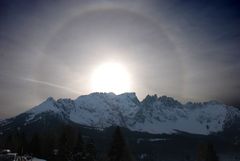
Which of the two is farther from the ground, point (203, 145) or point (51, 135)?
point (51, 135)

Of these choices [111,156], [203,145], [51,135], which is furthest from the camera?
[51,135]

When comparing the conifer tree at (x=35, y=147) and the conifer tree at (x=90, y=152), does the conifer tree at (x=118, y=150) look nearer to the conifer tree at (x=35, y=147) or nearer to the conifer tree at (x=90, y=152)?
the conifer tree at (x=90, y=152)

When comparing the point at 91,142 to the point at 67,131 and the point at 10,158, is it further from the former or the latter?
the point at 10,158

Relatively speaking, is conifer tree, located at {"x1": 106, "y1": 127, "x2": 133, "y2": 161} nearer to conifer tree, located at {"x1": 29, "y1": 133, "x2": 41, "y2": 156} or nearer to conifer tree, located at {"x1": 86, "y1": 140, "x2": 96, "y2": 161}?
conifer tree, located at {"x1": 86, "y1": 140, "x2": 96, "y2": 161}

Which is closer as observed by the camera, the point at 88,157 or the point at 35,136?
the point at 88,157

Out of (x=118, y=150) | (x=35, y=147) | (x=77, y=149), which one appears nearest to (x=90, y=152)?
(x=77, y=149)

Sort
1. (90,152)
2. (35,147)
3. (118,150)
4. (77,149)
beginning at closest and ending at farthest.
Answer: (118,150) < (77,149) < (90,152) < (35,147)

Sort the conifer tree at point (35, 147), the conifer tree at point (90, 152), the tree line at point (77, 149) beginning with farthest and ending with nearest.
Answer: the conifer tree at point (35, 147), the conifer tree at point (90, 152), the tree line at point (77, 149)

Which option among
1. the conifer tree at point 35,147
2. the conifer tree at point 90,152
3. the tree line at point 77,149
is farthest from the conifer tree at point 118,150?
the conifer tree at point 35,147

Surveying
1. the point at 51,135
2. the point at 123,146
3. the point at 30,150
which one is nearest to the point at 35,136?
the point at 30,150

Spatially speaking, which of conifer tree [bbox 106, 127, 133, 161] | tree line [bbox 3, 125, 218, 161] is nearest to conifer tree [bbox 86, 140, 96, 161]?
tree line [bbox 3, 125, 218, 161]

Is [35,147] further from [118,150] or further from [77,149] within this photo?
[118,150]
